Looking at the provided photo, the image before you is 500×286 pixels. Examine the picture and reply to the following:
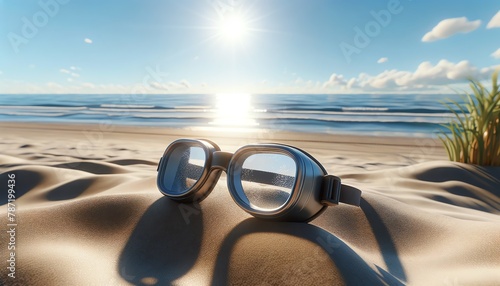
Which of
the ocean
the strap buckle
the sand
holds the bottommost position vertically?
the sand

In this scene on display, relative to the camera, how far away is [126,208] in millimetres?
1651

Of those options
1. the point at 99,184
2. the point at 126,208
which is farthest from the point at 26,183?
the point at 126,208

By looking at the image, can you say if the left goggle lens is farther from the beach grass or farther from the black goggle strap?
the beach grass

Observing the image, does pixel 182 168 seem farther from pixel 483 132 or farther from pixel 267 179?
pixel 483 132

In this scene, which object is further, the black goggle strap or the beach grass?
the beach grass

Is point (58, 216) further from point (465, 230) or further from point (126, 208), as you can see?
point (465, 230)

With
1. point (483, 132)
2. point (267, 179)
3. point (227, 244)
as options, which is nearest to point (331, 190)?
point (267, 179)

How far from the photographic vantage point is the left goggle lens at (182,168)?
5.26ft

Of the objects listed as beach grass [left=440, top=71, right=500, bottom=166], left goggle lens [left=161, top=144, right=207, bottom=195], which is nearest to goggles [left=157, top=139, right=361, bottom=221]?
left goggle lens [left=161, top=144, right=207, bottom=195]

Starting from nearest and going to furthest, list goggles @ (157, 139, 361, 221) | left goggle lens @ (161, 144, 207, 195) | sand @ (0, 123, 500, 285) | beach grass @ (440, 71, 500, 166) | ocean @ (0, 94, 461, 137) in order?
sand @ (0, 123, 500, 285) < goggles @ (157, 139, 361, 221) < left goggle lens @ (161, 144, 207, 195) < beach grass @ (440, 71, 500, 166) < ocean @ (0, 94, 461, 137)

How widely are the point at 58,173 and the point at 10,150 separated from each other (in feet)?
8.53

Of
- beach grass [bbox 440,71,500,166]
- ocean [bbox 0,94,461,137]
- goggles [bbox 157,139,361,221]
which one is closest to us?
goggles [bbox 157,139,361,221]

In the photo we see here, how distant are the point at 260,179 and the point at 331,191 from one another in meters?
0.30

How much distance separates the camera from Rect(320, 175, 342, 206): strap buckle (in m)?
1.27
